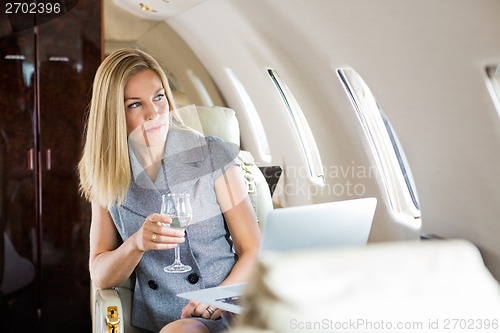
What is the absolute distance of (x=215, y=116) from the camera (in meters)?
2.95

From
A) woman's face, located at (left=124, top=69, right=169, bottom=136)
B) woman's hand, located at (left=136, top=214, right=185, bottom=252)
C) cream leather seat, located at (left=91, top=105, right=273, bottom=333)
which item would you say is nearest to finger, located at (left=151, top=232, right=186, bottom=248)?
woman's hand, located at (left=136, top=214, right=185, bottom=252)

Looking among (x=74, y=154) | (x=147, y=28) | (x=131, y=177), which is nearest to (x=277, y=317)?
(x=131, y=177)

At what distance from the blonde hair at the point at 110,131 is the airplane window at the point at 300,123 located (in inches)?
15.8

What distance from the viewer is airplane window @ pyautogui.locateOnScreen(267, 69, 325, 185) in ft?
9.18

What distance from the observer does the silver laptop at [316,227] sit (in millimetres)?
1878

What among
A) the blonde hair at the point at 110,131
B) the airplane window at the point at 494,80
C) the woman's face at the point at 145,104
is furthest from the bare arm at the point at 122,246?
the airplane window at the point at 494,80

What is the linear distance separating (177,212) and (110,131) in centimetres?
39

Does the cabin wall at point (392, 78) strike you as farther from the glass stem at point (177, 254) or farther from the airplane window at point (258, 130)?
the glass stem at point (177, 254)

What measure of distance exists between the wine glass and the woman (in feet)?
0.06

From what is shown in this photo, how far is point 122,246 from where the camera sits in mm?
2824

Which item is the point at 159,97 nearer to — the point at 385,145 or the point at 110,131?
the point at 110,131

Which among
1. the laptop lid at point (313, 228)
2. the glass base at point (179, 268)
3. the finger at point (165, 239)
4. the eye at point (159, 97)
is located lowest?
the glass base at point (179, 268)

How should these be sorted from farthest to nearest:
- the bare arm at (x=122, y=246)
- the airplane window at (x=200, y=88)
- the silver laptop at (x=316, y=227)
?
the airplane window at (x=200, y=88), the bare arm at (x=122, y=246), the silver laptop at (x=316, y=227)

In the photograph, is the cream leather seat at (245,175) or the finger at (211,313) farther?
the finger at (211,313)
